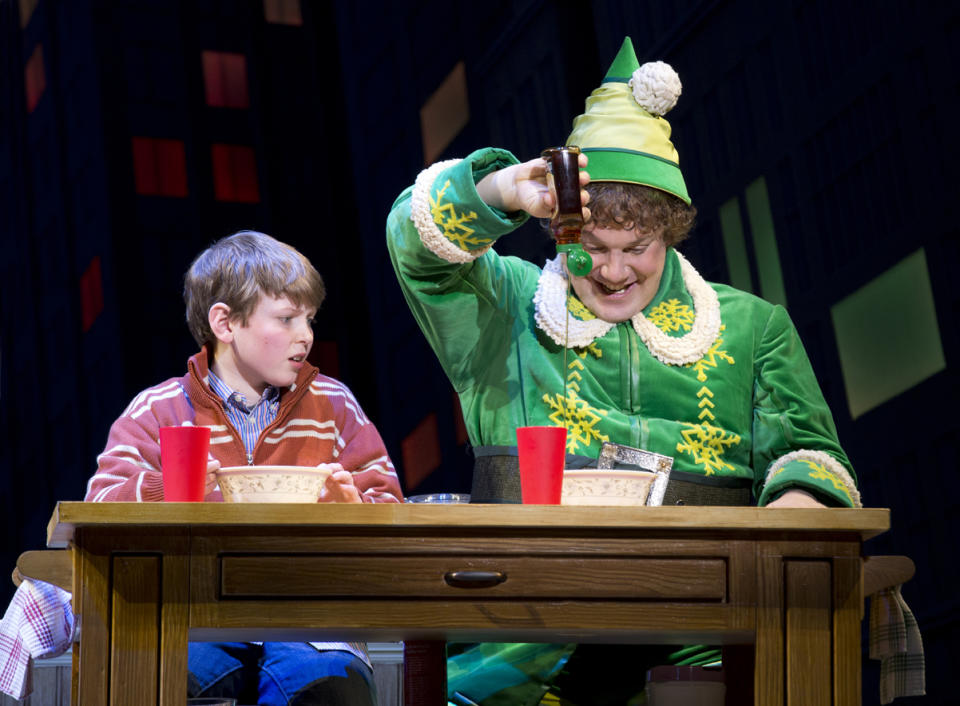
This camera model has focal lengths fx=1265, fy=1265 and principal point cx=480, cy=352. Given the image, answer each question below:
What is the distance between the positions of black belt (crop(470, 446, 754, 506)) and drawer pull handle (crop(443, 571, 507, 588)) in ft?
2.40

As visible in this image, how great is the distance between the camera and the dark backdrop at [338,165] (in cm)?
370

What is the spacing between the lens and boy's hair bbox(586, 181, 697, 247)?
240cm

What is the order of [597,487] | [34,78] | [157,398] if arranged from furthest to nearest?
[34,78]
[157,398]
[597,487]

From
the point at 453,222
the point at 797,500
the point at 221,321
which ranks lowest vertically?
the point at 797,500

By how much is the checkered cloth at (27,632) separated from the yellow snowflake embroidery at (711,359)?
1223 millimetres

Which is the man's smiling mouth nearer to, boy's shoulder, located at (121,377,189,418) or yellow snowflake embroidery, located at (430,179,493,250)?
yellow snowflake embroidery, located at (430,179,493,250)

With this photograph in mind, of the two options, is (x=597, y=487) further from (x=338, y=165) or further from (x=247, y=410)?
(x=338, y=165)

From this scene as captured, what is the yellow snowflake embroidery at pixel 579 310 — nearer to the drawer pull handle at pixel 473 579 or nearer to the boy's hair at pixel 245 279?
the boy's hair at pixel 245 279

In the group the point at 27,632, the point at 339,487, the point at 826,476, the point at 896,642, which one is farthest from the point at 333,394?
the point at 896,642

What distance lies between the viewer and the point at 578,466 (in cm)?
227

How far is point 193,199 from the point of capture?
4996mm

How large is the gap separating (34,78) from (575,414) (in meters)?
3.26

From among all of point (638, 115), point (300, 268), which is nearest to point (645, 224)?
point (638, 115)

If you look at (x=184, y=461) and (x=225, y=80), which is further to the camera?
(x=225, y=80)
